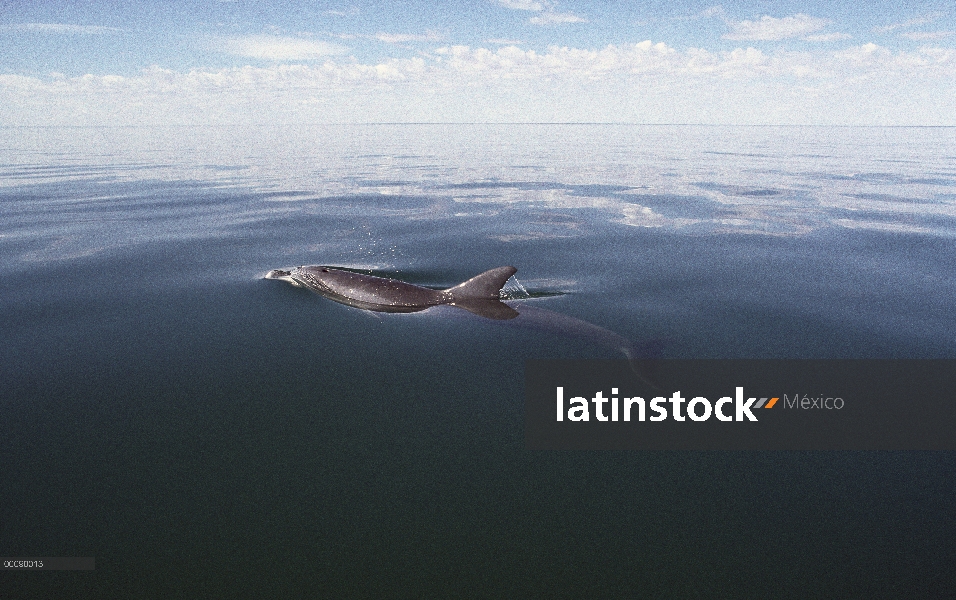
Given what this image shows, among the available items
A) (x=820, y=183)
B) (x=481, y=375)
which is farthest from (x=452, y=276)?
(x=820, y=183)

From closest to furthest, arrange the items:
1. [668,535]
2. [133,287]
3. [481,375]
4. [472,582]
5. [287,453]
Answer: [472,582]
[668,535]
[287,453]
[481,375]
[133,287]

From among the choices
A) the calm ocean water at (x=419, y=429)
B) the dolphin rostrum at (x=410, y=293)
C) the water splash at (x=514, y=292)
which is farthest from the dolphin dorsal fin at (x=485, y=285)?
the calm ocean water at (x=419, y=429)

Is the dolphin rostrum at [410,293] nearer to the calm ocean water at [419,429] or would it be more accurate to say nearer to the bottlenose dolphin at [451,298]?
the bottlenose dolphin at [451,298]

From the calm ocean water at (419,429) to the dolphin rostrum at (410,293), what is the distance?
578 millimetres

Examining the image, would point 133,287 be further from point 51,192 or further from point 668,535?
point 51,192

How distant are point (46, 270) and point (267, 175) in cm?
3135

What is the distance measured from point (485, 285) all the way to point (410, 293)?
6.50ft

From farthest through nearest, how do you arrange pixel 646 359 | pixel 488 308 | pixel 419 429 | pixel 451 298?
pixel 451 298 < pixel 488 308 < pixel 646 359 < pixel 419 429

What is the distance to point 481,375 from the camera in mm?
10062

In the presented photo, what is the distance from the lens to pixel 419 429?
834 centimetres

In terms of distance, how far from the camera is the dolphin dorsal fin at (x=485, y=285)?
44.4ft

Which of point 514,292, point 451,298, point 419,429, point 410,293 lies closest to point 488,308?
point 451,298

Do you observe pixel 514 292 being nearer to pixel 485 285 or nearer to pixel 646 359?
pixel 485 285

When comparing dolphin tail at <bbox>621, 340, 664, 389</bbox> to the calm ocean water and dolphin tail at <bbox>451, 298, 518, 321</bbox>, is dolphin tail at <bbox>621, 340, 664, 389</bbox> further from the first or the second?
dolphin tail at <bbox>451, 298, 518, 321</bbox>
